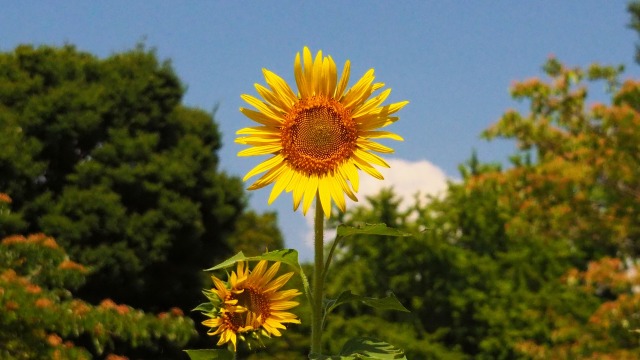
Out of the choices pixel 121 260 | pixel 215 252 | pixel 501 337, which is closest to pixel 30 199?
pixel 121 260

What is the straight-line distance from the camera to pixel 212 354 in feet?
10.9

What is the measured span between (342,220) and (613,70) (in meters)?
8.49

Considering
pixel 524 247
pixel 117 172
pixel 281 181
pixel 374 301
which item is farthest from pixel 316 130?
pixel 524 247

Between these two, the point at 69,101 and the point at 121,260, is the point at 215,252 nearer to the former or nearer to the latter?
the point at 121,260

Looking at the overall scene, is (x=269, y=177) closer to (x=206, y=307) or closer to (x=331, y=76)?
(x=331, y=76)

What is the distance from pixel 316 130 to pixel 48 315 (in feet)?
30.4

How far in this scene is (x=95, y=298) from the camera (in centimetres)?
2022

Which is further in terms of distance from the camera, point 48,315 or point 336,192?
point 48,315

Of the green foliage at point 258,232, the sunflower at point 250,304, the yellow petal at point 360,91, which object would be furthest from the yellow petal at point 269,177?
the green foliage at point 258,232

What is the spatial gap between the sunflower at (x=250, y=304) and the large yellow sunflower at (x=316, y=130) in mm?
430

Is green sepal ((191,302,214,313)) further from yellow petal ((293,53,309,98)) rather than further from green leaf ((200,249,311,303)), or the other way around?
yellow petal ((293,53,309,98))

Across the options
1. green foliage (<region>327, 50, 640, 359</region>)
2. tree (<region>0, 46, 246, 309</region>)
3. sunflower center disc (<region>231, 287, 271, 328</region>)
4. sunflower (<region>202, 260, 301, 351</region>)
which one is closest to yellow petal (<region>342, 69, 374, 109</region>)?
sunflower (<region>202, 260, 301, 351</region>)

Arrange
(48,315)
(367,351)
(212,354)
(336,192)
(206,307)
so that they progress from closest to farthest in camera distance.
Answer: (367,351) → (336,192) → (212,354) → (206,307) → (48,315)

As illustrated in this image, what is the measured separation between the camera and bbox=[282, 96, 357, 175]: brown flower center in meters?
3.22
